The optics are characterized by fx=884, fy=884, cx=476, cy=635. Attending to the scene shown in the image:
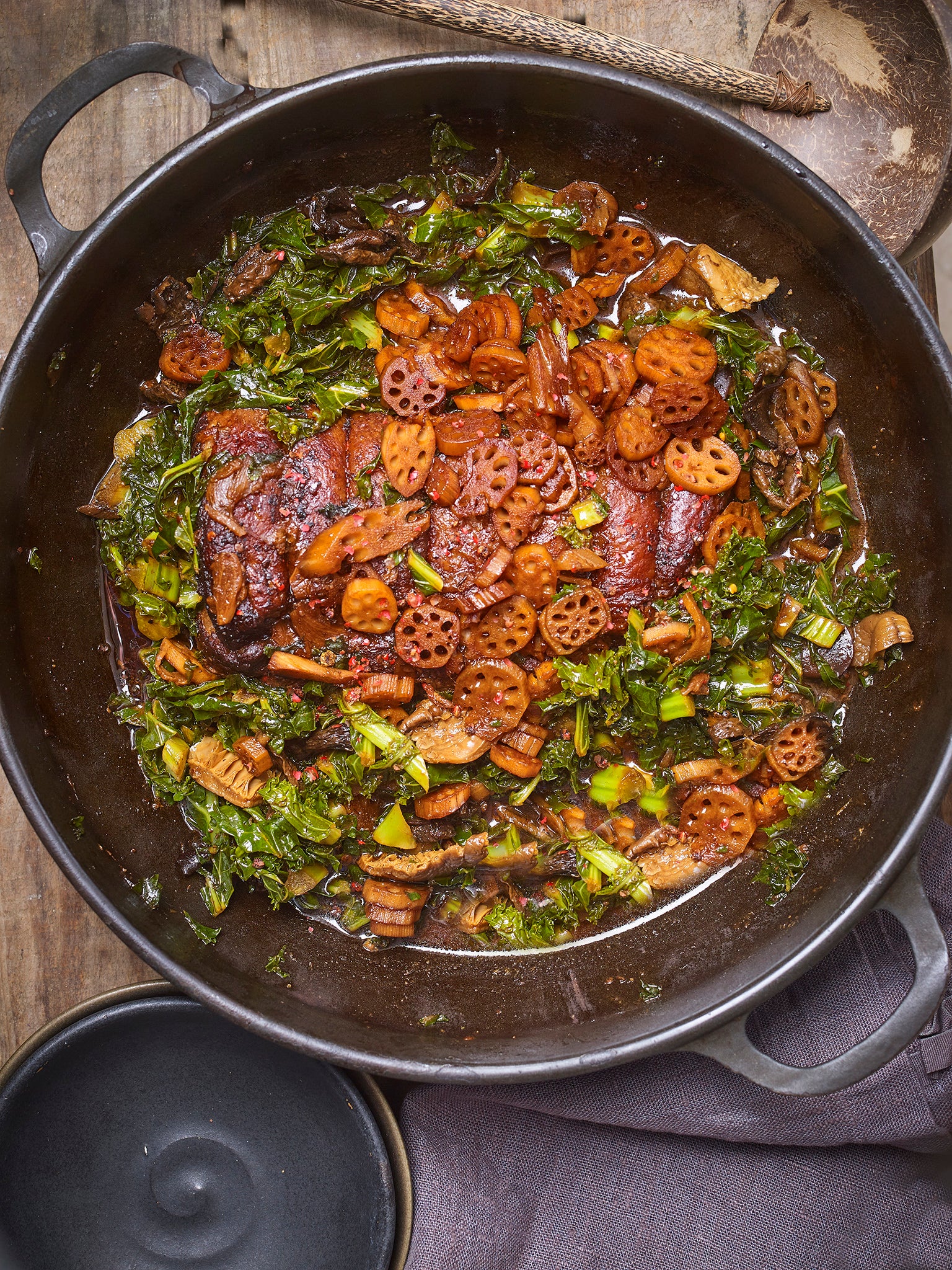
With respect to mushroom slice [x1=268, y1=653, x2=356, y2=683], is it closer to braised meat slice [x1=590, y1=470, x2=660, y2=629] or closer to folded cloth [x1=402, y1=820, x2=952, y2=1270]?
braised meat slice [x1=590, y1=470, x2=660, y2=629]

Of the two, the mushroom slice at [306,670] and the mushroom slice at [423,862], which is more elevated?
the mushroom slice at [306,670]

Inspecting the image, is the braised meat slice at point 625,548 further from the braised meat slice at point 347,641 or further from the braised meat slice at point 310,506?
the braised meat slice at point 310,506

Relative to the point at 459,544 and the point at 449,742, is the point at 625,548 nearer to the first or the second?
the point at 459,544

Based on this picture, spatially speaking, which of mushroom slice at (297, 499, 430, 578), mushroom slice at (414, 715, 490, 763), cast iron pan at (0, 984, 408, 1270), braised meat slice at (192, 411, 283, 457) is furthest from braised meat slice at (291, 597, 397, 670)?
cast iron pan at (0, 984, 408, 1270)

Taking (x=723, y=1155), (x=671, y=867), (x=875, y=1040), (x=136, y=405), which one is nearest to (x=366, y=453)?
(x=136, y=405)

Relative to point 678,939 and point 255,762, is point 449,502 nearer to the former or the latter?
point 255,762

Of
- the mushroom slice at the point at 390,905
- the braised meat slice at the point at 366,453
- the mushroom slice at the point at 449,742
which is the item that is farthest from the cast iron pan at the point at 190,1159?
the braised meat slice at the point at 366,453
